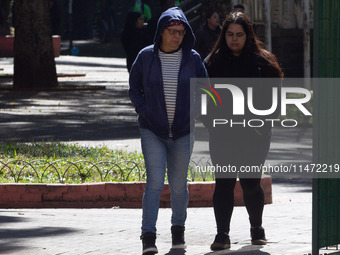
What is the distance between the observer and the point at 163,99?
6973mm

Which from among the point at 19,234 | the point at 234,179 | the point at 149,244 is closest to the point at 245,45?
the point at 234,179

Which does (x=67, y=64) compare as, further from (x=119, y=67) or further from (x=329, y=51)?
(x=329, y=51)

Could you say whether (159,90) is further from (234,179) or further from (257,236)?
(257,236)

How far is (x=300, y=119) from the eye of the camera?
17.7m

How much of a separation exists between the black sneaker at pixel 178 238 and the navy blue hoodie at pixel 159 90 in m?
0.70

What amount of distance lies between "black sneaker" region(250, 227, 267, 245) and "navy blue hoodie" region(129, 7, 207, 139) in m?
0.95

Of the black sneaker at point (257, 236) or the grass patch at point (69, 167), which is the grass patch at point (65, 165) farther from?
the black sneaker at point (257, 236)

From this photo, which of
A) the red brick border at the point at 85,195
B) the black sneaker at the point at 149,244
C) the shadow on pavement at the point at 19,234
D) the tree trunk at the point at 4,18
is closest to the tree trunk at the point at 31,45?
the red brick border at the point at 85,195

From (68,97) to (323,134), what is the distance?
16.6m

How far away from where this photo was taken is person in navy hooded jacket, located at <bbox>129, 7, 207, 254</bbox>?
22.9 ft

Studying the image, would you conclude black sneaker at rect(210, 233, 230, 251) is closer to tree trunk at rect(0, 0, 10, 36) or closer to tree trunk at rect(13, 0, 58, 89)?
tree trunk at rect(13, 0, 58, 89)

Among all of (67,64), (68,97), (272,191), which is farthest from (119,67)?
(272,191)

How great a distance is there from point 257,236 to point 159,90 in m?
1.35

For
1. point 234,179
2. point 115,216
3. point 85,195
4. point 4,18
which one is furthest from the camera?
point 4,18
